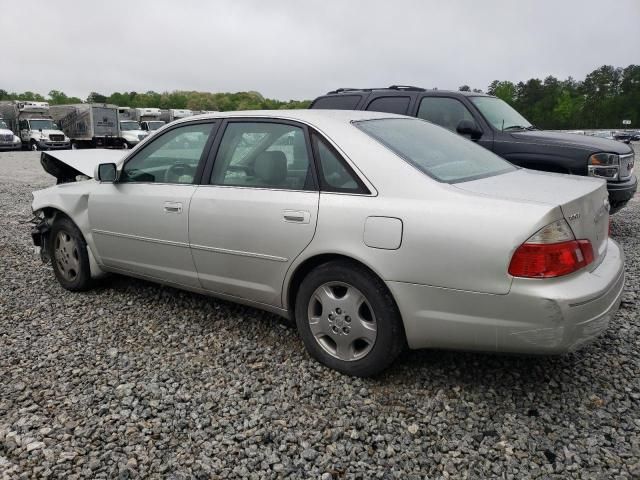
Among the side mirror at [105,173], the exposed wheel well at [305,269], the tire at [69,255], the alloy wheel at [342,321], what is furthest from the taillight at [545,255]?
the tire at [69,255]

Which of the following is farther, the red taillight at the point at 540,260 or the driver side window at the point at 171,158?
the driver side window at the point at 171,158

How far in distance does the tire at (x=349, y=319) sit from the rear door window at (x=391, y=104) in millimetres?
4399

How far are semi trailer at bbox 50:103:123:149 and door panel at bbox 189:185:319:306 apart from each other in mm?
28964

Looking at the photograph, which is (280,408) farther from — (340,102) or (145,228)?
(340,102)

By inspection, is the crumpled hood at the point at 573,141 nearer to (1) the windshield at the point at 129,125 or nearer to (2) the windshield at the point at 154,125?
(2) the windshield at the point at 154,125

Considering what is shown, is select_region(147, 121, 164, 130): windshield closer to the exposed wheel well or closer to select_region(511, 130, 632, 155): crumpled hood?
select_region(511, 130, 632, 155): crumpled hood

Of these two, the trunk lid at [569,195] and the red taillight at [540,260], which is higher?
the trunk lid at [569,195]

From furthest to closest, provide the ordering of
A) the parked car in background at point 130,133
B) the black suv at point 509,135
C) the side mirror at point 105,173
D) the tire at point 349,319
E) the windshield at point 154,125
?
the windshield at point 154,125, the parked car in background at point 130,133, the black suv at point 509,135, the side mirror at point 105,173, the tire at point 349,319

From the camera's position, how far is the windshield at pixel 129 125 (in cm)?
3111

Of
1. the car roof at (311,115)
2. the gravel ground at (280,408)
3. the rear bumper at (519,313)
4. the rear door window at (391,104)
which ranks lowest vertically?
the gravel ground at (280,408)

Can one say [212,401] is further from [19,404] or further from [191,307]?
[191,307]

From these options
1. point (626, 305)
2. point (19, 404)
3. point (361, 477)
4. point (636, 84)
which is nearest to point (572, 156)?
point (626, 305)

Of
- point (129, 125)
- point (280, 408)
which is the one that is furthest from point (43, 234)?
point (129, 125)

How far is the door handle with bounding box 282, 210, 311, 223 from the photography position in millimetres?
2918
